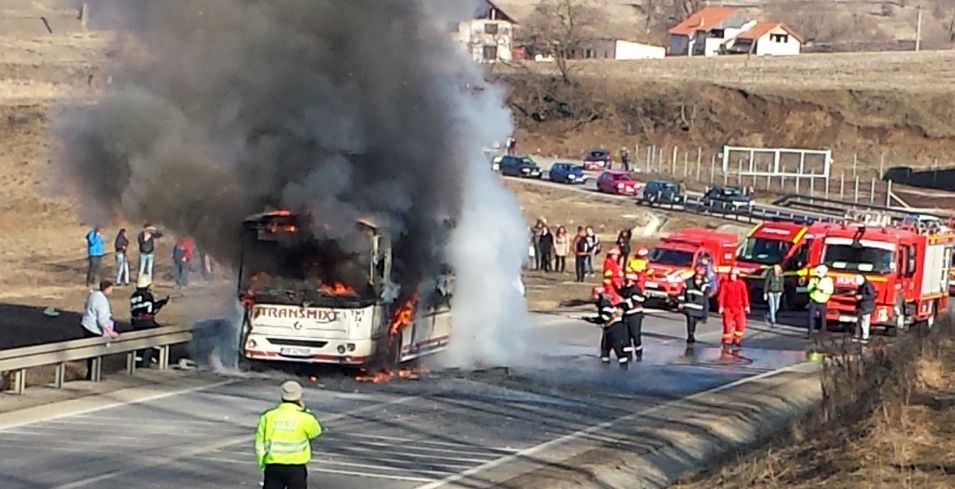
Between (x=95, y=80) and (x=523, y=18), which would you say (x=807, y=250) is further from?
(x=523, y=18)

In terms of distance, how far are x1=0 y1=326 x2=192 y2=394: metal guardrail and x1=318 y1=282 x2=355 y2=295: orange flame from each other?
254 cm

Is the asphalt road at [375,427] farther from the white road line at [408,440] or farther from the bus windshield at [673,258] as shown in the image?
the bus windshield at [673,258]

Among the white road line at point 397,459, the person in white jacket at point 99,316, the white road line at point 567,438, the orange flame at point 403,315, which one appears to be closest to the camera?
the white road line at point 567,438

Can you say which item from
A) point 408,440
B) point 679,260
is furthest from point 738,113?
point 408,440

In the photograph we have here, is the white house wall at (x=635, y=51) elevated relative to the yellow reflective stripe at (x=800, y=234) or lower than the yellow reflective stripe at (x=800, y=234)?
elevated

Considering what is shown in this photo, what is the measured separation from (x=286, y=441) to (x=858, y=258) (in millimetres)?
25044

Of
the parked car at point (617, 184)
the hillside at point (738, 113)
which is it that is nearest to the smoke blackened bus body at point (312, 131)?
the parked car at point (617, 184)

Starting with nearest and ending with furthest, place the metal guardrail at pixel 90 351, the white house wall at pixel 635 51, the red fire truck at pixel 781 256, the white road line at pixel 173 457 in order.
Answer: the white road line at pixel 173 457, the metal guardrail at pixel 90 351, the red fire truck at pixel 781 256, the white house wall at pixel 635 51

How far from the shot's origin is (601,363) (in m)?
25.2

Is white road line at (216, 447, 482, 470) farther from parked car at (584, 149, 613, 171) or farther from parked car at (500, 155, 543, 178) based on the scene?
parked car at (584, 149, 613, 171)

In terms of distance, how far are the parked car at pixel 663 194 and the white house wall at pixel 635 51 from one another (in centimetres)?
7089

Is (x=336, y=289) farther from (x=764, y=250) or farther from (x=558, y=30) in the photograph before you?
(x=558, y=30)

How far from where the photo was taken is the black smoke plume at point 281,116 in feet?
76.8

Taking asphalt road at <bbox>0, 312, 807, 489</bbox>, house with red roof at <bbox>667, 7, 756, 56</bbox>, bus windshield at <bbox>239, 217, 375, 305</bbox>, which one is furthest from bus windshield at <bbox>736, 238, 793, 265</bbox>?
house with red roof at <bbox>667, 7, 756, 56</bbox>
